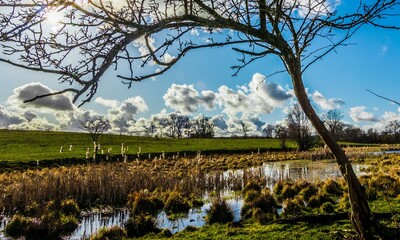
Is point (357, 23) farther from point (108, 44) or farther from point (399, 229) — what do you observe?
point (108, 44)

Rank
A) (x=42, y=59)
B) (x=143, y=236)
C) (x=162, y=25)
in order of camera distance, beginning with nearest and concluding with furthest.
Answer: (x=42, y=59), (x=162, y=25), (x=143, y=236)

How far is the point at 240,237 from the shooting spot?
25.1 feet

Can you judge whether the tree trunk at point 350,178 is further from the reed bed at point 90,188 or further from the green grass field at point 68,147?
the green grass field at point 68,147

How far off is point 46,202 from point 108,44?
9389mm

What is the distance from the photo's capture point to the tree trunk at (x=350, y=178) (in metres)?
5.98

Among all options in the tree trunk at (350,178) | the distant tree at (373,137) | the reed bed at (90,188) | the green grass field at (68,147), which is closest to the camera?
the tree trunk at (350,178)

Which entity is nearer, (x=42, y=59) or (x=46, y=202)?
(x=42, y=59)

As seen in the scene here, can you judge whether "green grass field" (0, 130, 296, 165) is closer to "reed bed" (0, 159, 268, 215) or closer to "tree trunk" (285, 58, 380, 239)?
"reed bed" (0, 159, 268, 215)

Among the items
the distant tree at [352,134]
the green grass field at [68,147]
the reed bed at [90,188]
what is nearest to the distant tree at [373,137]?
the distant tree at [352,134]

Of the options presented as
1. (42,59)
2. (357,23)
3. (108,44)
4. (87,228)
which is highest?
(357,23)

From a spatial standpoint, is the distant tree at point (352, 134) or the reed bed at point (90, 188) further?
the distant tree at point (352, 134)

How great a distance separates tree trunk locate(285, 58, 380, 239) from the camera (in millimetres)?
5977

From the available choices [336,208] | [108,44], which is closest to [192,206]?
[336,208]

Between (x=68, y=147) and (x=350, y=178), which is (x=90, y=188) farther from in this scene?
(x=68, y=147)
